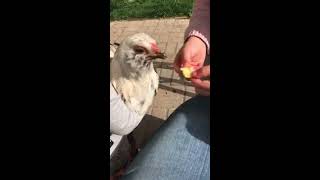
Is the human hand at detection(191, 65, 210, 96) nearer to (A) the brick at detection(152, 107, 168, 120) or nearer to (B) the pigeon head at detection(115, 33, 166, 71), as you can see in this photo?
(B) the pigeon head at detection(115, 33, 166, 71)

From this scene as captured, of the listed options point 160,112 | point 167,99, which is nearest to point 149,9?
point 167,99

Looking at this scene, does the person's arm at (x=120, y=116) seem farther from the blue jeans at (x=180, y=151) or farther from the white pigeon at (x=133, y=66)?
the blue jeans at (x=180, y=151)

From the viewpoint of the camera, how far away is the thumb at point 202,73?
1.52 metres

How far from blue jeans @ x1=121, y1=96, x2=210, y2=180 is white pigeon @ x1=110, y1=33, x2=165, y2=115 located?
0.32 meters

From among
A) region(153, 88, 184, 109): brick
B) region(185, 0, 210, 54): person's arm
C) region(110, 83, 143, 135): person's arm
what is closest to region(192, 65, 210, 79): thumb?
region(185, 0, 210, 54): person's arm

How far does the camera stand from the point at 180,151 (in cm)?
149

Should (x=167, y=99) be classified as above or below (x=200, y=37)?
below

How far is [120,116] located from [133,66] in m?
0.30

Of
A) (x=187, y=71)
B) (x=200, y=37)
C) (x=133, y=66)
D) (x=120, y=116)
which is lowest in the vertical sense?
(x=120, y=116)

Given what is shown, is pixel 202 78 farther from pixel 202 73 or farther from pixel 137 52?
pixel 137 52

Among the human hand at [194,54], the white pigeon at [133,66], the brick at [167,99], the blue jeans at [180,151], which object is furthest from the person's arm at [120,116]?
the brick at [167,99]

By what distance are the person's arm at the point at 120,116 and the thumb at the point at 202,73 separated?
33cm
